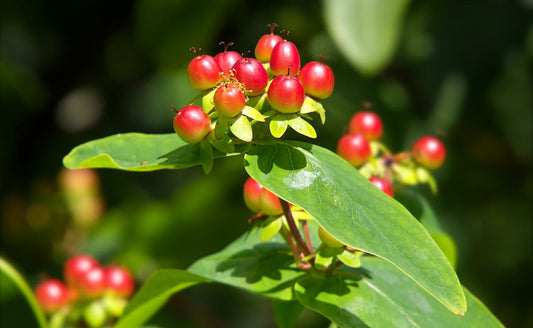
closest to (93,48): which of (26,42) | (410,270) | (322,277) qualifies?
(26,42)

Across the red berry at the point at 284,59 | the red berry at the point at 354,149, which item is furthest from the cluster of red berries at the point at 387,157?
the red berry at the point at 284,59

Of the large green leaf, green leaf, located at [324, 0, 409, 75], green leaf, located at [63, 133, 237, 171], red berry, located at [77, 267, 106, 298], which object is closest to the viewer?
the large green leaf

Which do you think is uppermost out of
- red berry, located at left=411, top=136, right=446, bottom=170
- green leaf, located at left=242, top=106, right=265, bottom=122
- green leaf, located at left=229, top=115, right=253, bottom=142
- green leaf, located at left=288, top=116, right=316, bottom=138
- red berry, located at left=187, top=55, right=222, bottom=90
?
red berry, located at left=187, top=55, right=222, bottom=90

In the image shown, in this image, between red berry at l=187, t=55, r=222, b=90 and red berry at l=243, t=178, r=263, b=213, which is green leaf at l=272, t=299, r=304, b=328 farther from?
red berry at l=187, t=55, r=222, b=90

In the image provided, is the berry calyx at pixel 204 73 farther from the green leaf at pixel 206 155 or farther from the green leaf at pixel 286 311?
the green leaf at pixel 286 311

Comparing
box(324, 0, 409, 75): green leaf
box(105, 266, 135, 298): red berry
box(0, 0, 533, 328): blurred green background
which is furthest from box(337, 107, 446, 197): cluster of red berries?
box(0, 0, 533, 328): blurred green background

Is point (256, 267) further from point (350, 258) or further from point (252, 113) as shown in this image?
point (252, 113)

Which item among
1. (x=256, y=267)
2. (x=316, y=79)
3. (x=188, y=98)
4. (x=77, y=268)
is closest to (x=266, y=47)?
(x=316, y=79)

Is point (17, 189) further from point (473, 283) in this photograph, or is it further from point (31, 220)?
point (473, 283)
